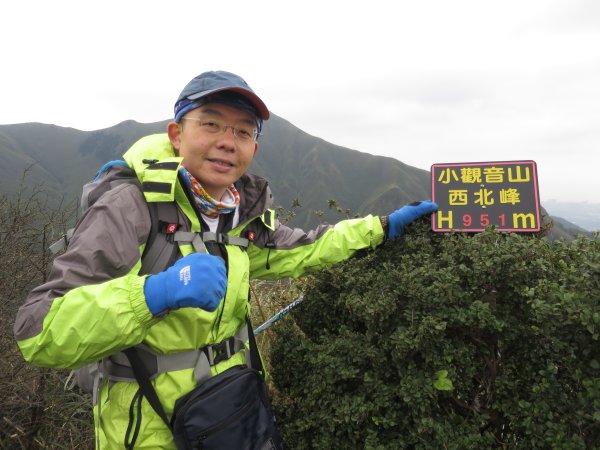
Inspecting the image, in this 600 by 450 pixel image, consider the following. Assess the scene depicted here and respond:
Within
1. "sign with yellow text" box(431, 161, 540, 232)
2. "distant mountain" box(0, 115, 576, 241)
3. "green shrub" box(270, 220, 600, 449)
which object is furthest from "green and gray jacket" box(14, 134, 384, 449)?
"distant mountain" box(0, 115, 576, 241)

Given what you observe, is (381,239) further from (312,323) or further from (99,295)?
(99,295)

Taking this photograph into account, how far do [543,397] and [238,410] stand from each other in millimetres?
1527

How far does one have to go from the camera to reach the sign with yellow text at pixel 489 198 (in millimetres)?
2977

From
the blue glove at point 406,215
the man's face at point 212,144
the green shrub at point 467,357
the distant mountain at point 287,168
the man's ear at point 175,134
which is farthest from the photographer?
the distant mountain at point 287,168

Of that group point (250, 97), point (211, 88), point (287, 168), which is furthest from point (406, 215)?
point (287, 168)

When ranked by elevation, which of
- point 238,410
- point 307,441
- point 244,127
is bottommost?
point 307,441

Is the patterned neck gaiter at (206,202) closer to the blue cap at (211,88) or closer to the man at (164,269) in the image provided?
the man at (164,269)

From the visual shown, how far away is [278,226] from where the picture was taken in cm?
323

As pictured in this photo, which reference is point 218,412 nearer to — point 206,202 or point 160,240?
point 160,240

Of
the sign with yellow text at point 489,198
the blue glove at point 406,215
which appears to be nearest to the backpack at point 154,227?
the blue glove at point 406,215

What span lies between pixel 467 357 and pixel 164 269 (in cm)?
172

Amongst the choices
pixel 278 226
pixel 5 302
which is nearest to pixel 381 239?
pixel 278 226

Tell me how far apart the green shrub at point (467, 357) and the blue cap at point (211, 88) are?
1455 mm

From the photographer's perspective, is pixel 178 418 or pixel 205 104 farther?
pixel 205 104
